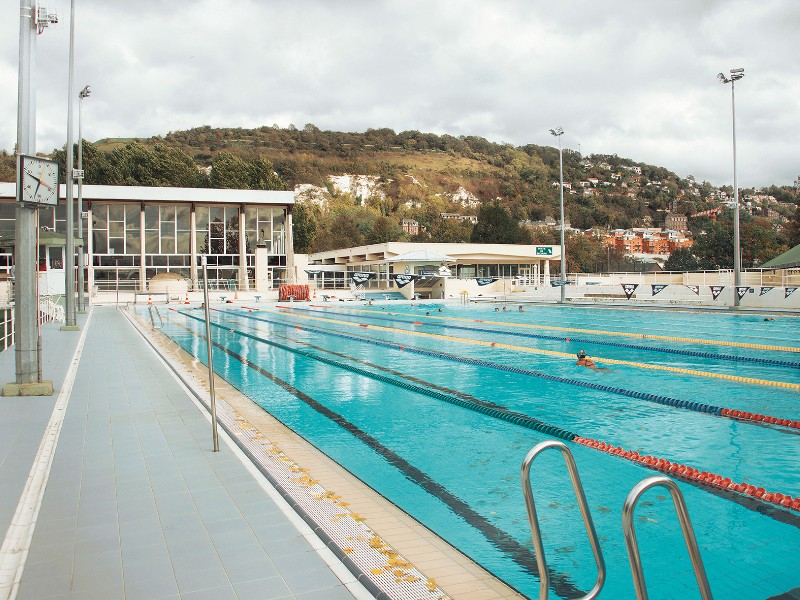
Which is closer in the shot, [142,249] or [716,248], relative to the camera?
[142,249]

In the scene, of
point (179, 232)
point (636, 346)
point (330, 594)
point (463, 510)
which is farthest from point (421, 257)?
point (330, 594)

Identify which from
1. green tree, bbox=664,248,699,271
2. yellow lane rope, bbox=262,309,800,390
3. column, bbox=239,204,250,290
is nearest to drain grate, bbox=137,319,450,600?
yellow lane rope, bbox=262,309,800,390

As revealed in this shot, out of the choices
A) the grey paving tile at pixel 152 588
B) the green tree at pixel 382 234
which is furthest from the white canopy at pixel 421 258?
the grey paving tile at pixel 152 588

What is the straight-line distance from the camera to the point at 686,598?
10.3 feet

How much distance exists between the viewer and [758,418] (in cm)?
675

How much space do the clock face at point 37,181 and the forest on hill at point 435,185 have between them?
5400 centimetres

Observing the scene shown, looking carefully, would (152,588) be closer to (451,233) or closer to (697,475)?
(697,475)

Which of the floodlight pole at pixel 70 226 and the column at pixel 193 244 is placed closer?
the floodlight pole at pixel 70 226

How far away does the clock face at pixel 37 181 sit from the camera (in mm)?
6914

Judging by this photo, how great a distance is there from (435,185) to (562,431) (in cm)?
12139

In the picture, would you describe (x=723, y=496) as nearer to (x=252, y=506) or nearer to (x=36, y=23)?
(x=252, y=506)

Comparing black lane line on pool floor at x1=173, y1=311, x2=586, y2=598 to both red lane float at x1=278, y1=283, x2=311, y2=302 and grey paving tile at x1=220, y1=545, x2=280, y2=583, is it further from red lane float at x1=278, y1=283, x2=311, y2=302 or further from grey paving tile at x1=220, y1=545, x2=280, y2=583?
red lane float at x1=278, y1=283, x2=311, y2=302

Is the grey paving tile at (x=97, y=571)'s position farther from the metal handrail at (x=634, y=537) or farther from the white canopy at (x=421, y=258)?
the white canopy at (x=421, y=258)

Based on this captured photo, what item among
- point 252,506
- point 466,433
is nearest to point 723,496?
point 466,433
